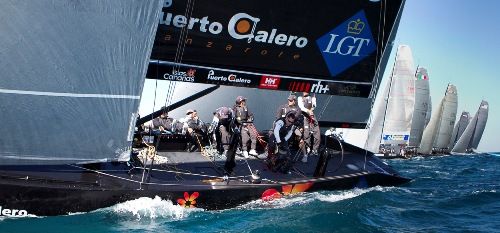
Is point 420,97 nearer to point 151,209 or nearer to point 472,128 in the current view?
point 472,128

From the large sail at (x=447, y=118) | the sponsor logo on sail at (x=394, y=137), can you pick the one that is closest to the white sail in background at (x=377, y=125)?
the sponsor logo on sail at (x=394, y=137)

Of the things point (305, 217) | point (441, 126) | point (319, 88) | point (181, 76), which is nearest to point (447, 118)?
point (441, 126)

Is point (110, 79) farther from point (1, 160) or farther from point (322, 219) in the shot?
point (322, 219)

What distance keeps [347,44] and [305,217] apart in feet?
17.1

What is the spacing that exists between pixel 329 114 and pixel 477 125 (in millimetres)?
40355

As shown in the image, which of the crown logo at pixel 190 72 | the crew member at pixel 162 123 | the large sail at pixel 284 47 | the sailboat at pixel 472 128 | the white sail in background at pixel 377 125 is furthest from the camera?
the sailboat at pixel 472 128

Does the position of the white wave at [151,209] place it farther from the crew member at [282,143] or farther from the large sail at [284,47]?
the large sail at [284,47]

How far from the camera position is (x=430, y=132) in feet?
143

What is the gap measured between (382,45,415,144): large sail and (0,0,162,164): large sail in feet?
81.2

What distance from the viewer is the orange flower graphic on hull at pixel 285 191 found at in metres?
8.80

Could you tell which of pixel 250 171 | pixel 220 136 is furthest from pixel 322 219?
pixel 220 136

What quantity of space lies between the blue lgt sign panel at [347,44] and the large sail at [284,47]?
0.02 m

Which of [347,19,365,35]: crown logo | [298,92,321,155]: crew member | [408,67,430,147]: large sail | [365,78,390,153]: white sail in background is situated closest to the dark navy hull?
[298,92,321,155]: crew member

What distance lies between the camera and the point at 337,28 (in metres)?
11.4
